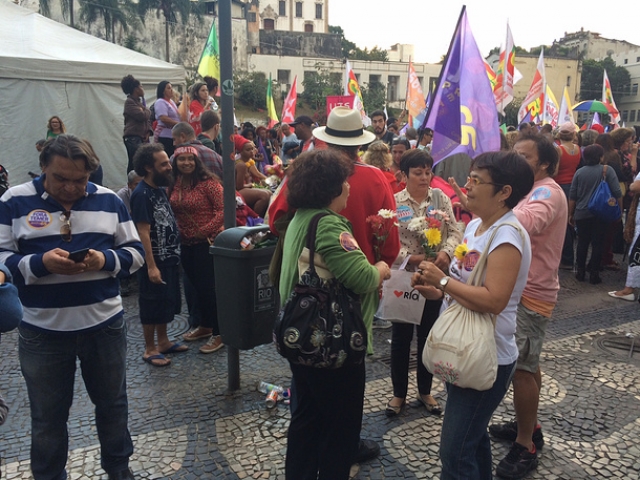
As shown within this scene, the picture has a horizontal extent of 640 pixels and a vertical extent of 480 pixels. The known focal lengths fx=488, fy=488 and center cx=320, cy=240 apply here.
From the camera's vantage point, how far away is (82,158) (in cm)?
251

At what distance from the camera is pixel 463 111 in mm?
5637

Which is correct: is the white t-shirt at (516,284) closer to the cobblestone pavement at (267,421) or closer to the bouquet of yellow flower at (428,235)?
the bouquet of yellow flower at (428,235)

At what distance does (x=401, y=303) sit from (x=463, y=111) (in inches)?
121

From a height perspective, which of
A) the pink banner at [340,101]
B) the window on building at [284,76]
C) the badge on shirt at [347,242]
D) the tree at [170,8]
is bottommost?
the badge on shirt at [347,242]

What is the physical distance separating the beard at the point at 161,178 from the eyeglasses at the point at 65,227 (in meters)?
1.80

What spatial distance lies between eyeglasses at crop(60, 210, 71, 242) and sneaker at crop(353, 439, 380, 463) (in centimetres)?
217

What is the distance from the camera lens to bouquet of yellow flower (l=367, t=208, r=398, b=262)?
2695mm

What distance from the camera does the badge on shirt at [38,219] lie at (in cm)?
246

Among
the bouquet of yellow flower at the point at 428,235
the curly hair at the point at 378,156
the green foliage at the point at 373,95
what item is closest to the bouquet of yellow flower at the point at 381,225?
the bouquet of yellow flower at the point at 428,235

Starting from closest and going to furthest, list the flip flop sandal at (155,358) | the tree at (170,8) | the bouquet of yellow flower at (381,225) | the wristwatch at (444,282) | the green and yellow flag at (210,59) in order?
the wristwatch at (444,282)
the bouquet of yellow flower at (381,225)
the flip flop sandal at (155,358)
the green and yellow flag at (210,59)
the tree at (170,8)

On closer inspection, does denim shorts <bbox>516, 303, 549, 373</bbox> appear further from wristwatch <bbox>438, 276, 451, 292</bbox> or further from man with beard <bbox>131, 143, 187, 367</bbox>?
man with beard <bbox>131, 143, 187, 367</bbox>

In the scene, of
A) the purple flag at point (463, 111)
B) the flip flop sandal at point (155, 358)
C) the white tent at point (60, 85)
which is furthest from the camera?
the white tent at point (60, 85)

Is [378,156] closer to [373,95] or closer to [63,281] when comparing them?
[63,281]

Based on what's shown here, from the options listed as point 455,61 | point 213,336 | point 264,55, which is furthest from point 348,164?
point 264,55
